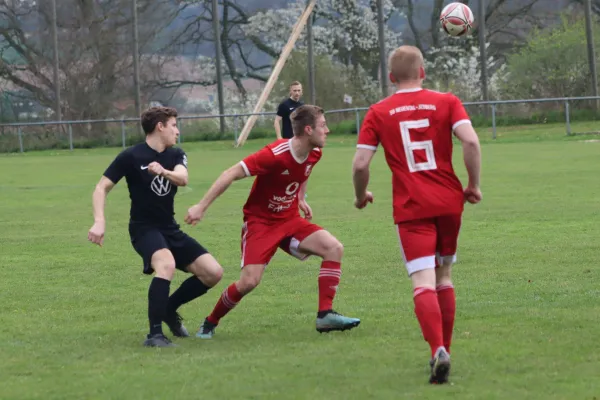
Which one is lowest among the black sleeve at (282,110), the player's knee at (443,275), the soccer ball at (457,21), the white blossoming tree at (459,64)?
the player's knee at (443,275)

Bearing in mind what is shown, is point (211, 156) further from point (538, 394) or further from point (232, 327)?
point (538, 394)

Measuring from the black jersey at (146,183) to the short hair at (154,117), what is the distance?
5.4 inches

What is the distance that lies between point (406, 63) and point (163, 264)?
229cm

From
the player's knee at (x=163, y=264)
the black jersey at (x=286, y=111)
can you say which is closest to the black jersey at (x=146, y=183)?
the player's knee at (x=163, y=264)

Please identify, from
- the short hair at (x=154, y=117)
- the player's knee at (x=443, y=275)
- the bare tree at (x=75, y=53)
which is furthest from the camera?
the bare tree at (x=75, y=53)

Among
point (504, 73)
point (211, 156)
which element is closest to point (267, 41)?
point (504, 73)

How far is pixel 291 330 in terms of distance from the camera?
7.70 metres

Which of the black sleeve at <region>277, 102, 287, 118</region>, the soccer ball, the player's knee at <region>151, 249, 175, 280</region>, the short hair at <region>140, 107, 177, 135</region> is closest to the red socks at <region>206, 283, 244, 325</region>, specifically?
the player's knee at <region>151, 249, 175, 280</region>

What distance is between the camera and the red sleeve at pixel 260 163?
24.0 ft

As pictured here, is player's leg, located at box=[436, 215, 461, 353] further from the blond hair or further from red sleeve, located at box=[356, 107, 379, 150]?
the blond hair

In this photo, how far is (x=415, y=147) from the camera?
6078 mm

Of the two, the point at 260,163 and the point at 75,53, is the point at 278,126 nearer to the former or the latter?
the point at 260,163

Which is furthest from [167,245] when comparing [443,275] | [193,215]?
[443,275]

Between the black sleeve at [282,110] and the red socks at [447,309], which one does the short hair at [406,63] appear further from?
the black sleeve at [282,110]
